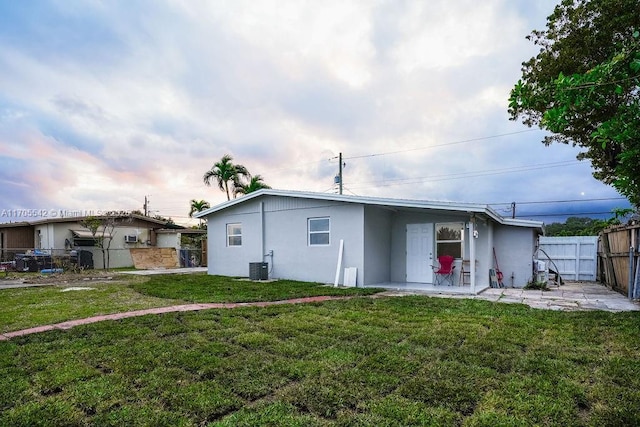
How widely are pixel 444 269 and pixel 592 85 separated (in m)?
8.67

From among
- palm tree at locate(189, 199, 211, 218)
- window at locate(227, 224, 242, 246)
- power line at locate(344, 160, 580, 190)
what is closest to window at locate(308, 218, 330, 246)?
window at locate(227, 224, 242, 246)

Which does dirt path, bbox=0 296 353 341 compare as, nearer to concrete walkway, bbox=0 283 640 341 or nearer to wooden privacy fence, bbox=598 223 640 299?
concrete walkway, bbox=0 283 640 341

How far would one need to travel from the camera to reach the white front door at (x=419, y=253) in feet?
38.4

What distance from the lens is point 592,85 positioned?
309cm

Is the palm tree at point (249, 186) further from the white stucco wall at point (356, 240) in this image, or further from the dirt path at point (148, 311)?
Result: the dirt path at point (148, 311)

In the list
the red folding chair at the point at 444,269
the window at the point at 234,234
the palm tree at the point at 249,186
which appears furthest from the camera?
the palm tree at the point at 249,186

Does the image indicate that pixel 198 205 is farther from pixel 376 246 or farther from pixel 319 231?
pixel 376 246

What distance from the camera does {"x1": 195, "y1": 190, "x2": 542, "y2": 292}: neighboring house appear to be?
36.5 feet

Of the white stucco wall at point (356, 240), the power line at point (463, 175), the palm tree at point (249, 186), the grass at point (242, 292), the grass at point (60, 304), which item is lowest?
the grass at point (242, 292)

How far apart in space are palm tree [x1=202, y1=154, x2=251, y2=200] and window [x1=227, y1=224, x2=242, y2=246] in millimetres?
12039

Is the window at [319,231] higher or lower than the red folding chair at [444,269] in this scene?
higher

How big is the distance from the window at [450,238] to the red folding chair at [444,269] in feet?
0.73

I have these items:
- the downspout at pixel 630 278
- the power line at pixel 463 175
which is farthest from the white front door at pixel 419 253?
the power line at pixel 463 175

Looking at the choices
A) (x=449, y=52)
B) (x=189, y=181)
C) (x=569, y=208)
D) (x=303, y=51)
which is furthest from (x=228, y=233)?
(x=569, y=208)
